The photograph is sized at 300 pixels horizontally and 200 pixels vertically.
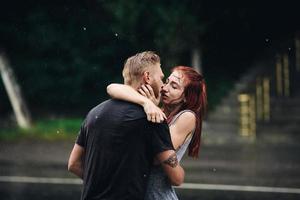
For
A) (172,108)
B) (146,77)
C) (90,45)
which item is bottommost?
(172,108)

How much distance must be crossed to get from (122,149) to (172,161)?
1.01 ft

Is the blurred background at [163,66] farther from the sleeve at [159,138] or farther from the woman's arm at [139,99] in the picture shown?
the sleeve at [159,138]

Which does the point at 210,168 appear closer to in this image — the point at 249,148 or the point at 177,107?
the point at 249,148

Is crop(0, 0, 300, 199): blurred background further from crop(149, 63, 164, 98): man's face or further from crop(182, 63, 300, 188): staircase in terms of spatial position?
crop(149, 63, 164, 98): man's face

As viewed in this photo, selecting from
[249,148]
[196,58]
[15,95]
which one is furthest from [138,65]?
[15,95]

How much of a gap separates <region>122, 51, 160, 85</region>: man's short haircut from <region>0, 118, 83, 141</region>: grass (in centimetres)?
1331

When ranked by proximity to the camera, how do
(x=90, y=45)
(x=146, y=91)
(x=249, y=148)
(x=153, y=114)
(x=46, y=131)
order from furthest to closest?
(x=90, y=45) < (x=46, y=131) < (x=249, y=148) < (x=146, y=91) < (x=153, y=114)

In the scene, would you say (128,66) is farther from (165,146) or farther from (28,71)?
(28,71)

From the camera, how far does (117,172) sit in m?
3.83

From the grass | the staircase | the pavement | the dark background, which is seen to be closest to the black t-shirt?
the pavement

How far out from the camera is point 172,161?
13.0 ft

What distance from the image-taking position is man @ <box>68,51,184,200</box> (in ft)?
12.5

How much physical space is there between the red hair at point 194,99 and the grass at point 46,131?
12.8 m

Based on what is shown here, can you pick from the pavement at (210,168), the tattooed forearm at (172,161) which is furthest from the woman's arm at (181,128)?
the pavement at (210,168)
